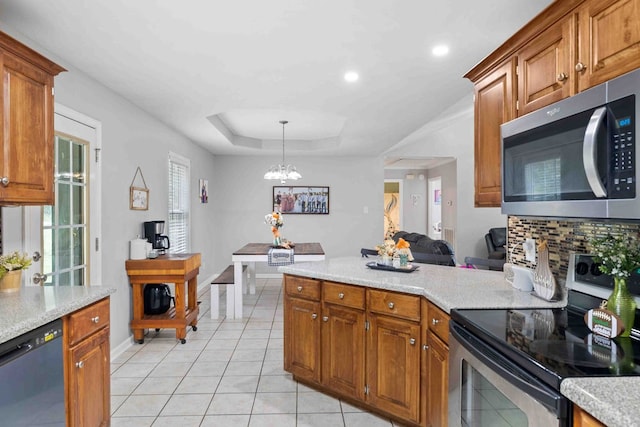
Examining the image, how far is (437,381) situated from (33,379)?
1737 millimetres

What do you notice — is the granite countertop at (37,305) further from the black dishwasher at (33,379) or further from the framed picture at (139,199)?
the framed picture at (139,199)

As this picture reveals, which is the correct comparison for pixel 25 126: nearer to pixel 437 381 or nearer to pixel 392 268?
pixel 392 268

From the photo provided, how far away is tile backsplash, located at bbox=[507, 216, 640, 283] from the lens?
161 cm

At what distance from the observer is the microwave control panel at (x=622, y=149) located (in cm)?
115

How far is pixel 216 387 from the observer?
278 cm

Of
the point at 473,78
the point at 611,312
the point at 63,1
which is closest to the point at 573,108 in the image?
the point at 611,312

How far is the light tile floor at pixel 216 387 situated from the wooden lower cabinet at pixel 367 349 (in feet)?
0.55

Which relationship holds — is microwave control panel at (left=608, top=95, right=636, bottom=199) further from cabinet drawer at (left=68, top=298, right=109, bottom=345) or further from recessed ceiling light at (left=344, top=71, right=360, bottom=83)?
cabinet drawer at (left=68, top=298, right=109, bottom=345)

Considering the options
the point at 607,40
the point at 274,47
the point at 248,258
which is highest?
the point at 274,47

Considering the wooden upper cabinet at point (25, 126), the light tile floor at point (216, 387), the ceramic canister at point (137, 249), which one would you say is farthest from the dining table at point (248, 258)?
the wooden upper cabinet at point (25, 126)

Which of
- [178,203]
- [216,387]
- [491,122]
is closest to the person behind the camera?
[491,122]

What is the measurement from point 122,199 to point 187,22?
1996 mm

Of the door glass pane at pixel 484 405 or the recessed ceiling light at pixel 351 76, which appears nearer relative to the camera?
the door glass pane at pixel 484 405

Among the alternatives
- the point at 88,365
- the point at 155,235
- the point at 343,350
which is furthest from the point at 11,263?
the point at 155,235
